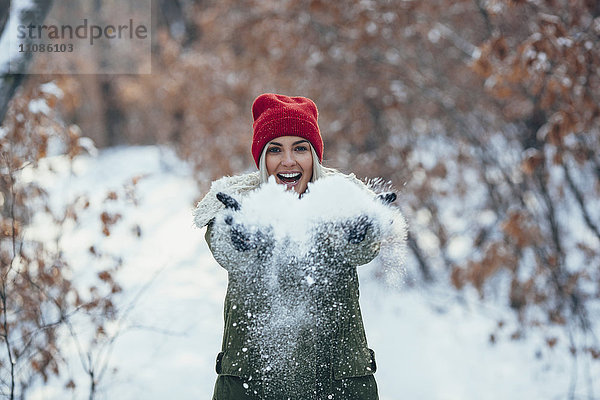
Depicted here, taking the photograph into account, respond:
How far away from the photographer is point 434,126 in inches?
247

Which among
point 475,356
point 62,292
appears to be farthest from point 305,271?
point 475,356

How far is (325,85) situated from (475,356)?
3.06 metres

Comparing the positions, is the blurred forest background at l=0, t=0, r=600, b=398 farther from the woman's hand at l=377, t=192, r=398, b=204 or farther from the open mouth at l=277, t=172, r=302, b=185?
the woman's hand at l=377, t=192, r=398, b=204

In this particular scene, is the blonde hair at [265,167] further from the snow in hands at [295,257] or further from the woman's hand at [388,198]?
the woman's hand at [388,198]

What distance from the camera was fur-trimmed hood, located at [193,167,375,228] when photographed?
1843mm

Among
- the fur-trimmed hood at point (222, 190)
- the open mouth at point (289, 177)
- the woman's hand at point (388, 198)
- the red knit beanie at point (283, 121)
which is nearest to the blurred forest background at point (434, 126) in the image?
the fur-trimmed hood at point (222, 190)

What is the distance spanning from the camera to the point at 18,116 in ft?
10.8

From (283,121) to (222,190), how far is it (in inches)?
12.7

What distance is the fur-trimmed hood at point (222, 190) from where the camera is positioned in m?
1.84

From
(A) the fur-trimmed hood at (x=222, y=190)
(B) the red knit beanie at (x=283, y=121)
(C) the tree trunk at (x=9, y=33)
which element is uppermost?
(C) the tree trunk at (x=9, y=33)

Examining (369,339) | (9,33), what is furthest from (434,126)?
(9,33)

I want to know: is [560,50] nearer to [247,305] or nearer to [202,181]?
[247,305]

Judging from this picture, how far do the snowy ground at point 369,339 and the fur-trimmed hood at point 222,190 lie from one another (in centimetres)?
119

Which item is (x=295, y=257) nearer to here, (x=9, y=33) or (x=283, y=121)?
(x=283, y=121)
